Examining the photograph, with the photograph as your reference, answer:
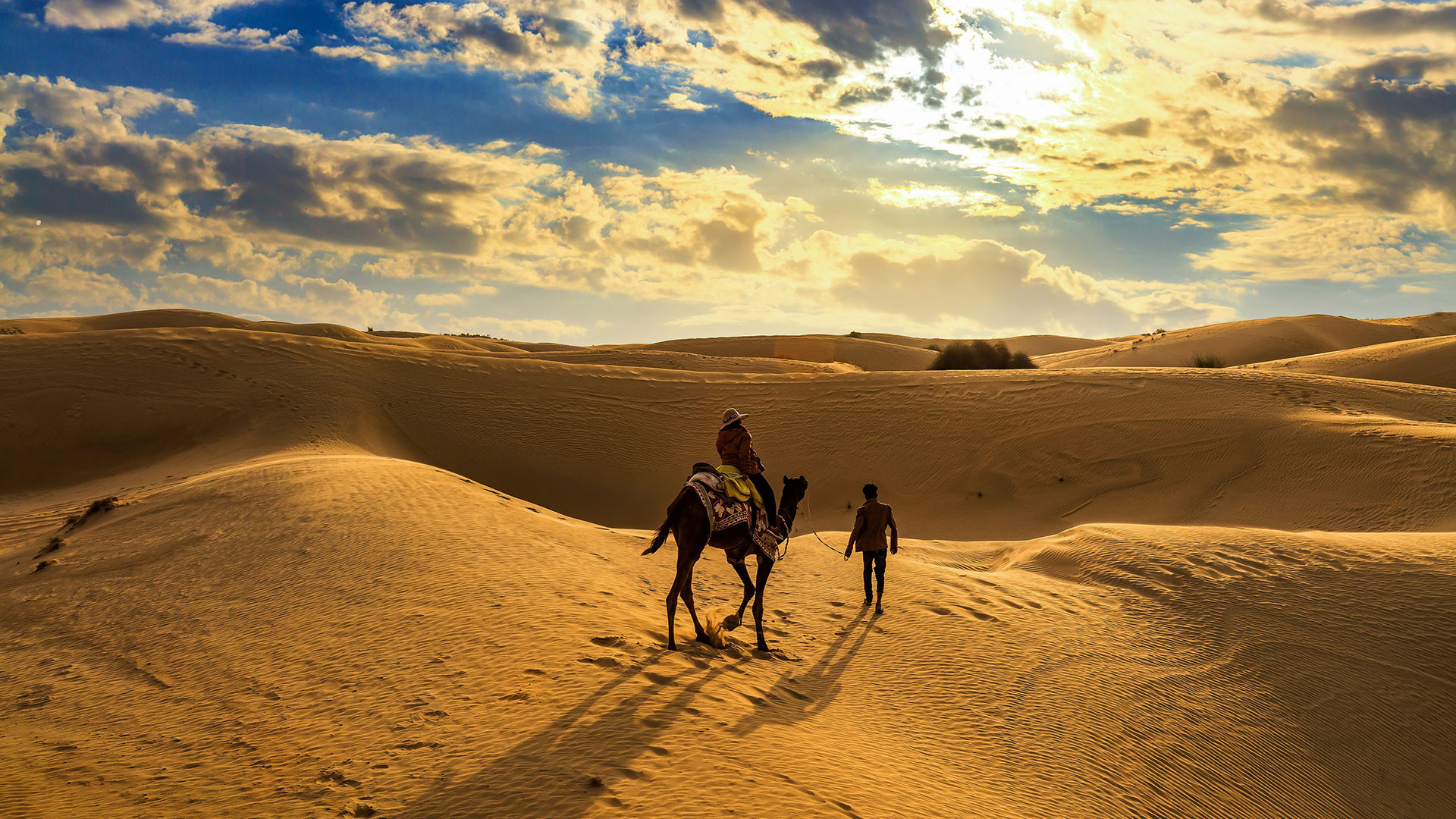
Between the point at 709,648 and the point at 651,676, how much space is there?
1322 mm

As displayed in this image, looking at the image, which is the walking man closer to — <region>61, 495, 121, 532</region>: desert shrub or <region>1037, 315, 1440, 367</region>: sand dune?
<region>61, 495, 121, 532</region>: desert shrub

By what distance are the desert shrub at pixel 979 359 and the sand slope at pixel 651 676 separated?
25.0 meters

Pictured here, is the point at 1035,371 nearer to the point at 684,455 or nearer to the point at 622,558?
the point at 684,455

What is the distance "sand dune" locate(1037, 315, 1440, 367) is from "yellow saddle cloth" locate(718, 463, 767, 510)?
137ft

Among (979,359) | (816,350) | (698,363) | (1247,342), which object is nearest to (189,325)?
(698,363)

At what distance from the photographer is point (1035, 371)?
88.3 ft

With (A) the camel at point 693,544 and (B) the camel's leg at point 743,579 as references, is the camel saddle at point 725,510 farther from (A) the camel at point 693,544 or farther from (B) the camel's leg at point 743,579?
(B) the camel's leg at point 743,579

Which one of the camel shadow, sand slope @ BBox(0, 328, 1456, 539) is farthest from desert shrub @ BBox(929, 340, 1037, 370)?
the camel shadow

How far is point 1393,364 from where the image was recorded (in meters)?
35.2

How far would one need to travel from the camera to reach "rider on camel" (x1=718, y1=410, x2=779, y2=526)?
8.13 m

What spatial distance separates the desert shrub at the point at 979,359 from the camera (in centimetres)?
3706

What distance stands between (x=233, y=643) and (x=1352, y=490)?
2120 cm

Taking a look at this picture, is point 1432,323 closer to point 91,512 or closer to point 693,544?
point 693,544

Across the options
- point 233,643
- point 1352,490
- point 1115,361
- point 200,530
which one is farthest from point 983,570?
point 1115,361
